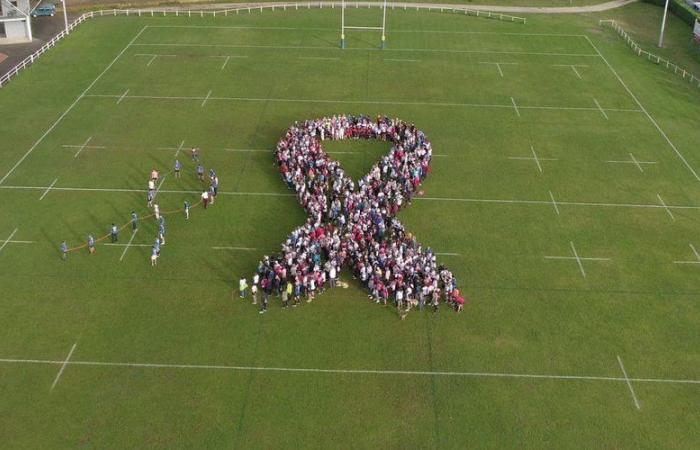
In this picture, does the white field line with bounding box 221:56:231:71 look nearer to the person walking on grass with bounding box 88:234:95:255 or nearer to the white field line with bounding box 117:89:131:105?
the white field line with bounding box 117:89:131:105

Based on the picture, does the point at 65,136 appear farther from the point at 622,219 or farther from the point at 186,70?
the point at 622,219

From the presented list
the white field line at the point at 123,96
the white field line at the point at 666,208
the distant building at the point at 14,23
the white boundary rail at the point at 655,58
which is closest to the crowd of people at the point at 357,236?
the white field line at the point at 666,208

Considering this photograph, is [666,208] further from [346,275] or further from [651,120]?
[346,275]

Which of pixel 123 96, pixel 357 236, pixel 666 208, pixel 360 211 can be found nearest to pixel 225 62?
pixel 123 96

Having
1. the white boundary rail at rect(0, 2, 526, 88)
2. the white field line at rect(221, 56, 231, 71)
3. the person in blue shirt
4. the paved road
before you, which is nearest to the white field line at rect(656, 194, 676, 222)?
the person in blue shirt

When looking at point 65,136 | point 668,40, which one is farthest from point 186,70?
point 668,40

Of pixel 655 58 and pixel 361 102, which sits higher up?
pixel 655 58
